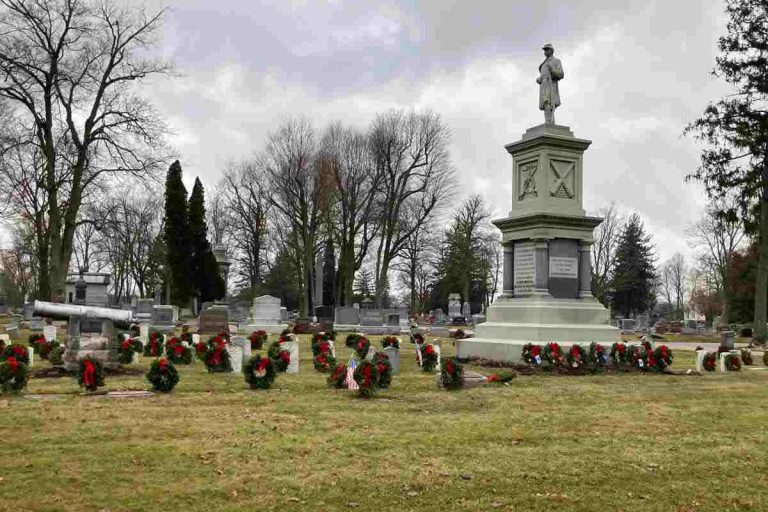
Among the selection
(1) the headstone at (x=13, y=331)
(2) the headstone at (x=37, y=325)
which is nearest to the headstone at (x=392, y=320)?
(2) the headstone at (x=37, y=325)

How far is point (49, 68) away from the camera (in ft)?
83.7

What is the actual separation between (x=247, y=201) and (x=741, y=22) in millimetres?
36011

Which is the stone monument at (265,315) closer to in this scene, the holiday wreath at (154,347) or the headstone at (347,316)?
the headstone at (347,316)

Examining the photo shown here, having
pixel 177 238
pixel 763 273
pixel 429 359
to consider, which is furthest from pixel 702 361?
A: pixel 177 238

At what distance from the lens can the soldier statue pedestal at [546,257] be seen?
17.0m

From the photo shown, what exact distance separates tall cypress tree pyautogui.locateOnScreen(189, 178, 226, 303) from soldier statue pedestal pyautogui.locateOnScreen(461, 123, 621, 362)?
40.6 m

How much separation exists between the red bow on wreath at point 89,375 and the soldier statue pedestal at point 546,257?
9.20 meters

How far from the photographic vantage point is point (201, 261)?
56.2 meters

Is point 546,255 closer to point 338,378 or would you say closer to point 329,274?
point 338,378

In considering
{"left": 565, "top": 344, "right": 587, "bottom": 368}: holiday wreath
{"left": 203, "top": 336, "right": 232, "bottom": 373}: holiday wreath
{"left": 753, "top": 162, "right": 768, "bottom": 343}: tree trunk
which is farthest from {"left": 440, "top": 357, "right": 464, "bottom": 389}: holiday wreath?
{"left": 753, "top": 162, "right": 768, "bottom": 343}: tree trunk

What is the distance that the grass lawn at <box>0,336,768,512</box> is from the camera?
5910 mm

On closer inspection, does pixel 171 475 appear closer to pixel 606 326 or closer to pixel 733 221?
pixel 606 326

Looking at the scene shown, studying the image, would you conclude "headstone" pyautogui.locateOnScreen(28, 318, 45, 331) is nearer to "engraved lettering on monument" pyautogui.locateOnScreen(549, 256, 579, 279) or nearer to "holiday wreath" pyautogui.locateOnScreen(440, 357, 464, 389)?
"engraved lettering on monument" pyautogui.locateOnScreen(549, 256, 579, 279)

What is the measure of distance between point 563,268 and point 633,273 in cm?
5413
